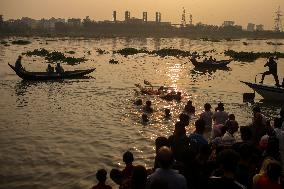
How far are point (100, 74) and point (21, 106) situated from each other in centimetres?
1874

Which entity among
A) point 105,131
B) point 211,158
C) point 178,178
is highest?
point 178,178

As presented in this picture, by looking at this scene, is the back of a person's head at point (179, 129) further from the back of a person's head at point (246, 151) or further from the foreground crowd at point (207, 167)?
the back of a person's head at point (246, 151)

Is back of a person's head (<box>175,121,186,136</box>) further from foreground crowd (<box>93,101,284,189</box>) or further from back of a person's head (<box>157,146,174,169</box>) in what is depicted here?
back of a person's head (<box>157,146,174,169</box>)

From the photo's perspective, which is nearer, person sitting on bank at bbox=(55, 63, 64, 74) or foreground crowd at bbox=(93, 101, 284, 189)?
foreground crowd at bbox=(93, 101, 284, 189)

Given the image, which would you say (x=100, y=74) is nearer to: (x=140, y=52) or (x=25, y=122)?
(x=25, y=122)

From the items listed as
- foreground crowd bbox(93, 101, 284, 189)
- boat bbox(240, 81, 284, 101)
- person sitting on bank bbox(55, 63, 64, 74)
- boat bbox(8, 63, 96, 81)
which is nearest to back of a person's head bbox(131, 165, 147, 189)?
foreground crowd bbox(93, 101, 284, 189)

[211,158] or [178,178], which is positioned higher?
[178,178]

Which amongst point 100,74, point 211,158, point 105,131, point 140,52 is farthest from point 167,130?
point 140,52

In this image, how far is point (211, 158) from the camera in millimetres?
9289

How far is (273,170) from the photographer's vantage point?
655 centimetres

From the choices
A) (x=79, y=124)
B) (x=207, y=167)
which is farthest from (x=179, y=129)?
(x=79, y=124)

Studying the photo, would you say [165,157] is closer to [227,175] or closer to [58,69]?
[227,175]

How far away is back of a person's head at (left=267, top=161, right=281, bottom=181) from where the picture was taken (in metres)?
6.50

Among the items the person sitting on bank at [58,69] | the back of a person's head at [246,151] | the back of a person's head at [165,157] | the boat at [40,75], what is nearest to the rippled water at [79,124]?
the boat at [40,75]
